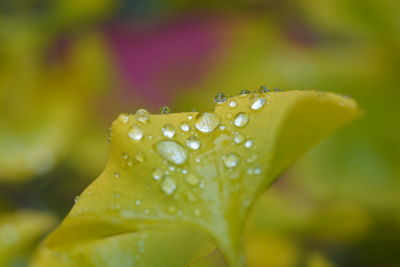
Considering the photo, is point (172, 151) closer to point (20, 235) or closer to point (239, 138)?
point (239, 138)

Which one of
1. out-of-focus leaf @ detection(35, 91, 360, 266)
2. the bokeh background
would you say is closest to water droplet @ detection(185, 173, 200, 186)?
out-of-focus leaf @ detection(35, 91, 360, 266)

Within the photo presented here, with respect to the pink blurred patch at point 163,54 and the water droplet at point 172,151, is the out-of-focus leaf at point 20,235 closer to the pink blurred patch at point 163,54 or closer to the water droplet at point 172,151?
the water droplet at point 172,151

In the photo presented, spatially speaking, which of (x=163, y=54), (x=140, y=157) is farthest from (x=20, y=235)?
(x=163, y=54)

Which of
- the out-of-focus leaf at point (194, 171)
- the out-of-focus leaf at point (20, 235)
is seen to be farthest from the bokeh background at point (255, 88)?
the out-of-focus leaf at point (194, 171)

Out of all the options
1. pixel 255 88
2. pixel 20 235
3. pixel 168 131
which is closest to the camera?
pixel 168 131

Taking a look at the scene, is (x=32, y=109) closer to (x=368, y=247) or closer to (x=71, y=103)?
(x=71, y=103)

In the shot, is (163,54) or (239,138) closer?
(239,138)

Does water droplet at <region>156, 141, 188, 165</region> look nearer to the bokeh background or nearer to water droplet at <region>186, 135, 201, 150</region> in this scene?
water droplet at <region>186, 135, 201, 150</region>
